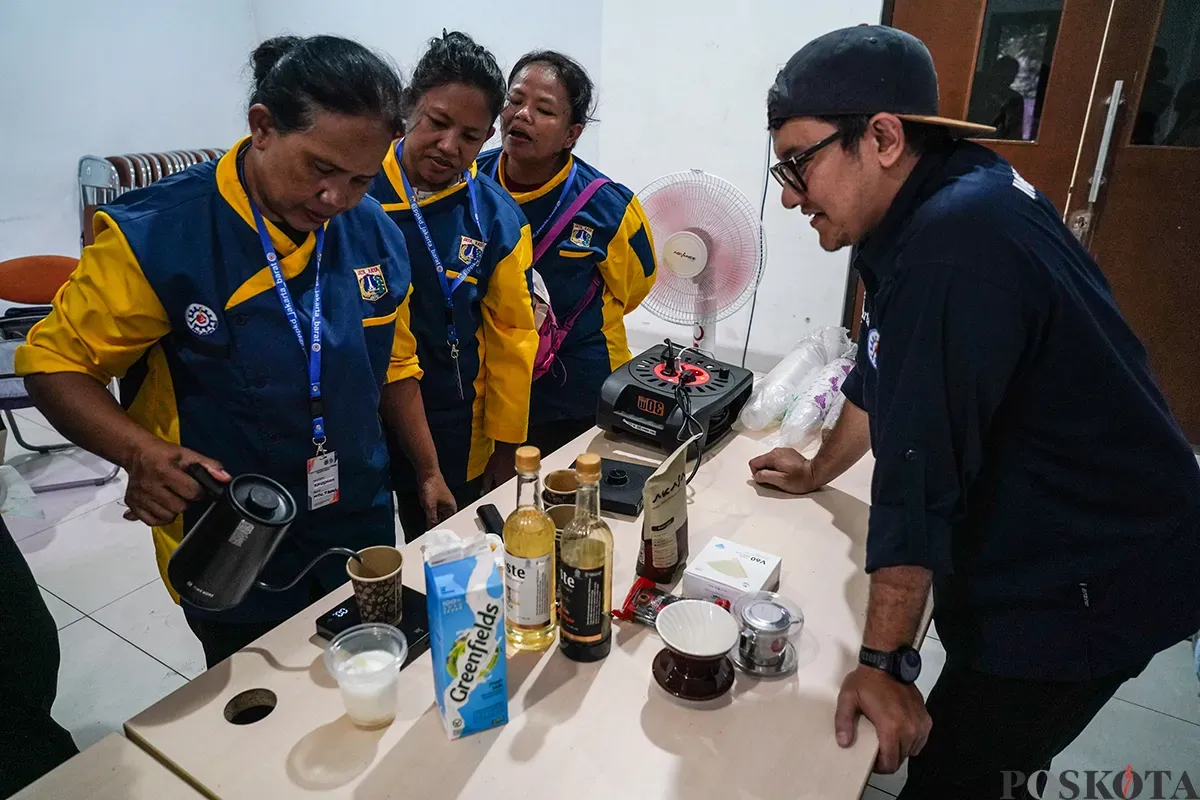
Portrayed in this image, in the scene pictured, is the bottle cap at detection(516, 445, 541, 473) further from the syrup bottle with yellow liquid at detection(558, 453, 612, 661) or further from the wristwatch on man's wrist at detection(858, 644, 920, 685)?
the wristwatch on man's wrist at detection(858, 644, 920, 685)

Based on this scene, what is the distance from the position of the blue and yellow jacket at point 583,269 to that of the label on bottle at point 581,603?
3.32ft

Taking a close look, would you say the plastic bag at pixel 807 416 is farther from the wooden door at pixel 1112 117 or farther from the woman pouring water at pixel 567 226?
the wooden door at pixel 1112 117

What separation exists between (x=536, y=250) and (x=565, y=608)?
1125 mm

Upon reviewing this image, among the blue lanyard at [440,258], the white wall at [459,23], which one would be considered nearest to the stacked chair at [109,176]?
the white wall at [459,23]

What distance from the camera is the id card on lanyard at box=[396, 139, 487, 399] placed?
1.57m

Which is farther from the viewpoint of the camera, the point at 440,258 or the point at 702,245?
the point at 702,245

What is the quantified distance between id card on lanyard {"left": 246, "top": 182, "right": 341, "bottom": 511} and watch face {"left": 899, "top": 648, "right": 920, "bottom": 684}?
2.98ft

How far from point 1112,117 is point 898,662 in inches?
113

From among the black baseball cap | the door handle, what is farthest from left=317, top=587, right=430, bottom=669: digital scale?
the door handle

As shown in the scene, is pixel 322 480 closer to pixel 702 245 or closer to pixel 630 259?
pixel 630 259

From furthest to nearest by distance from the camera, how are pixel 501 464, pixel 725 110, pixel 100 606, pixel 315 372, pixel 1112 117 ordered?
pixel 725 110 < pixel 1112 117 < pixel 100 606 < pixel 501 464 < pixel 315 372

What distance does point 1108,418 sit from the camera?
931 mm

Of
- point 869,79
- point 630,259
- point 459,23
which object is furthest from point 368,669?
point 459,23

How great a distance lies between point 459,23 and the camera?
4082 mm
